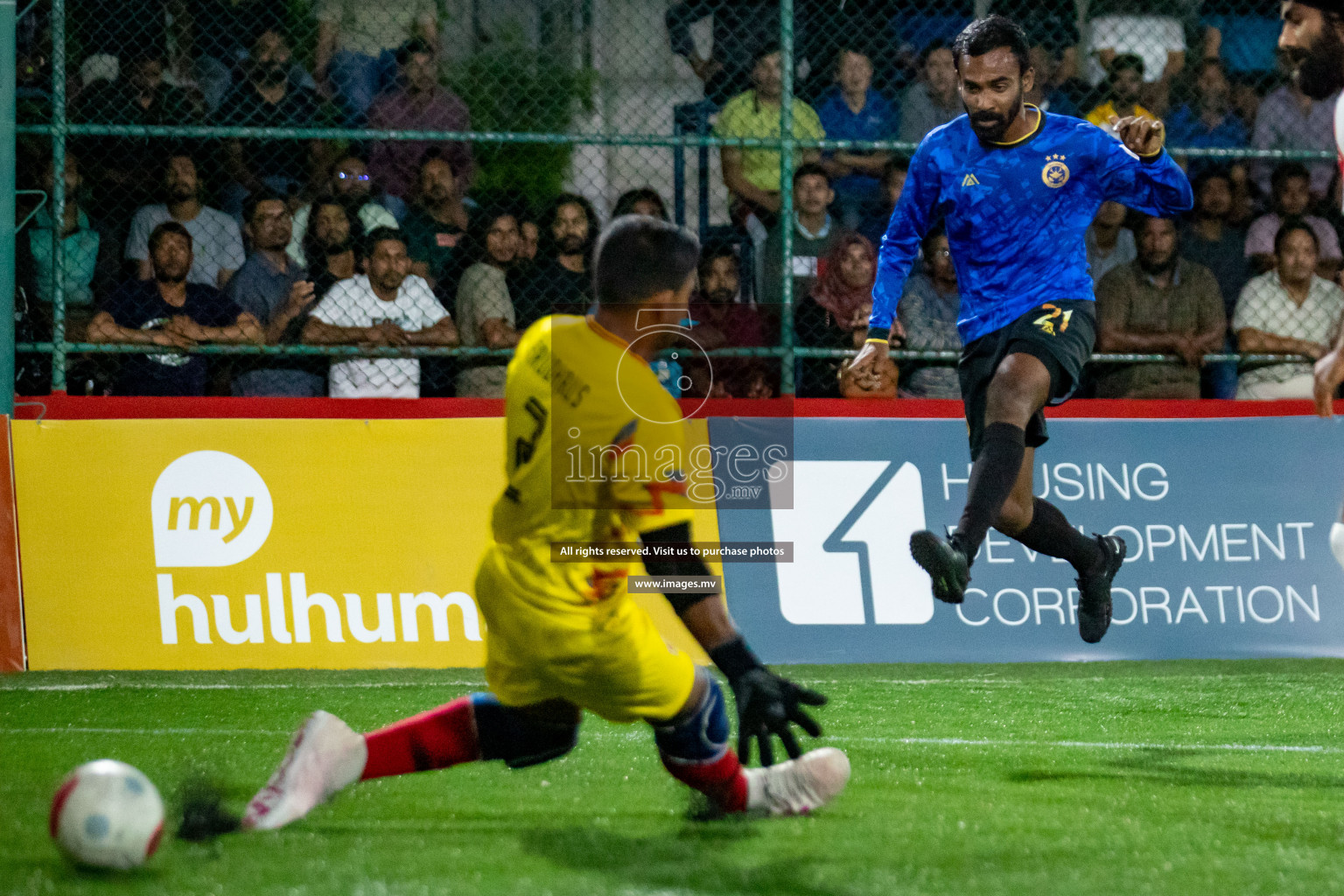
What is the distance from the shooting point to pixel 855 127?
8.53 m

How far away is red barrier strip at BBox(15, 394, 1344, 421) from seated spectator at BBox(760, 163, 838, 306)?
0.68 meters

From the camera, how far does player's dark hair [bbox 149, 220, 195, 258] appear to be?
7.40 meters

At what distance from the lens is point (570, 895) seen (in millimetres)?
2809

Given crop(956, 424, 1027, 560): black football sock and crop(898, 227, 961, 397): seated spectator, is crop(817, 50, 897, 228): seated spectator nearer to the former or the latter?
crop(898, 227, 961, 397): seated spectator

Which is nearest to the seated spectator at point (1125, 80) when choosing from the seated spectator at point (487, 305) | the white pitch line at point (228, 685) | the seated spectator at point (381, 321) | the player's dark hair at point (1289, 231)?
the player's dark hair at point (1289, 231)

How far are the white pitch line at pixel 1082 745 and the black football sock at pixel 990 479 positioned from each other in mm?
731

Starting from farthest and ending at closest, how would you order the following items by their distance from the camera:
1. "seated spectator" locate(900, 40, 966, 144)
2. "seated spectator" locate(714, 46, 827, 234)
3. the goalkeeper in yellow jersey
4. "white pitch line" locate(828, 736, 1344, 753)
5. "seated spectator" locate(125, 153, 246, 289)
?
"seated spectator" locate(900, 40, 966, 144)
"seated spectator" locate(714, 46, 827, 234)
"seated spectator" locate(125, 153, 246, 289)
"white pitch line" locate(828, 736, 1344, 753)
the goalkeeper in yellow jersey

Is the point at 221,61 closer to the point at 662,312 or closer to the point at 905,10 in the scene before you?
the point at 905,10

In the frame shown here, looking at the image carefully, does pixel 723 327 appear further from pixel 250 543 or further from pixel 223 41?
pixel 223 41

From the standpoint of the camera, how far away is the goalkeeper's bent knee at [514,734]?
3465 mm

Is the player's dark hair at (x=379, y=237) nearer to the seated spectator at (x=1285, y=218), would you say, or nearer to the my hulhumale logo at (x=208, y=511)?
the my hulhumale logo at (x=208, y=511)

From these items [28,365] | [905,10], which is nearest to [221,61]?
[28,365]

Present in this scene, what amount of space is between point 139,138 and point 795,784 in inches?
218

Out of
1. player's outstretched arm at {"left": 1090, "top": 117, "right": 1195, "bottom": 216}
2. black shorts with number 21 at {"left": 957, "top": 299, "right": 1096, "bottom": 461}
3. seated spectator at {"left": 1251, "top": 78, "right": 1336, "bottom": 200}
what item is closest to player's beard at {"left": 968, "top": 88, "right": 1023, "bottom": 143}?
player's outstretched arm at {"left": 1090, "top": 117, "right": 1195, "bottom": 216}
